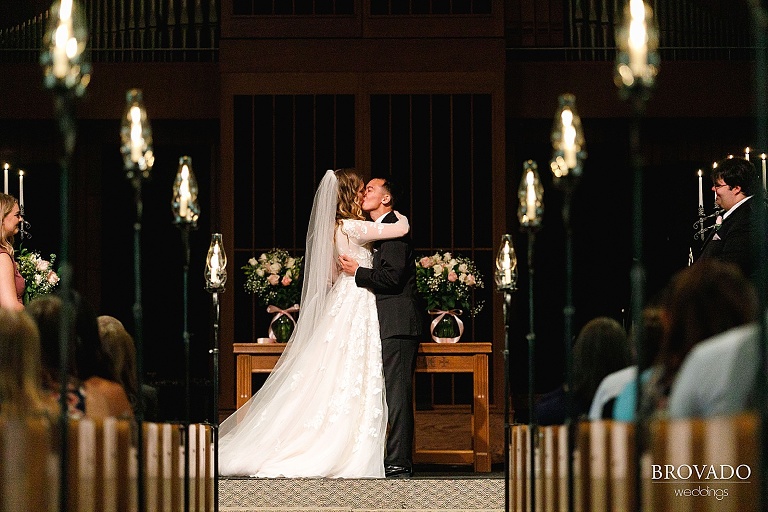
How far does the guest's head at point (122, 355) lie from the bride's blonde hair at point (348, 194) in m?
3.29

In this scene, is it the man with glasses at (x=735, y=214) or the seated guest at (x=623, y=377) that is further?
the man with glasses at (x=735, y=214)

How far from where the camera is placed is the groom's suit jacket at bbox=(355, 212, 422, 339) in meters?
6.29

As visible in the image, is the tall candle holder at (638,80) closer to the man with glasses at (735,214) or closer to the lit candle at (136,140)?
the lit candle at (136,140)

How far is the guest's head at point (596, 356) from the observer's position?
303cm

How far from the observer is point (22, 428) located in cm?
262

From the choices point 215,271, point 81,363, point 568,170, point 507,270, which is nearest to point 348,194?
point 215,271

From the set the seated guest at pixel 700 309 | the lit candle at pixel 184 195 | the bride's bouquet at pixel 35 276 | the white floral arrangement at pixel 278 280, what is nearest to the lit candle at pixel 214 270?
the lit candle at pixel 184 195

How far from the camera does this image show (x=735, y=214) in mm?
5176

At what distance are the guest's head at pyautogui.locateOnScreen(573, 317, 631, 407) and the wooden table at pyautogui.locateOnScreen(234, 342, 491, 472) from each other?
3.52 m

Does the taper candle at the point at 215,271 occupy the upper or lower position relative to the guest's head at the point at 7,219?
lower

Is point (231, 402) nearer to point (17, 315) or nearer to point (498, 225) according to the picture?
Result: point (498, 225)

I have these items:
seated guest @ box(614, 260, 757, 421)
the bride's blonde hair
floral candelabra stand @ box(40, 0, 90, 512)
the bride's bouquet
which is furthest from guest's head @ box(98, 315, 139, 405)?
the bride's bouquet

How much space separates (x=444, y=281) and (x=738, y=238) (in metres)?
2.21

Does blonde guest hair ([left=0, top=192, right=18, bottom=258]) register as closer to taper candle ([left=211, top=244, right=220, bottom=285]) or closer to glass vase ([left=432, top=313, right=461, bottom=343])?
taper candle ([left=211, top=244, right=220, bottom=285])
